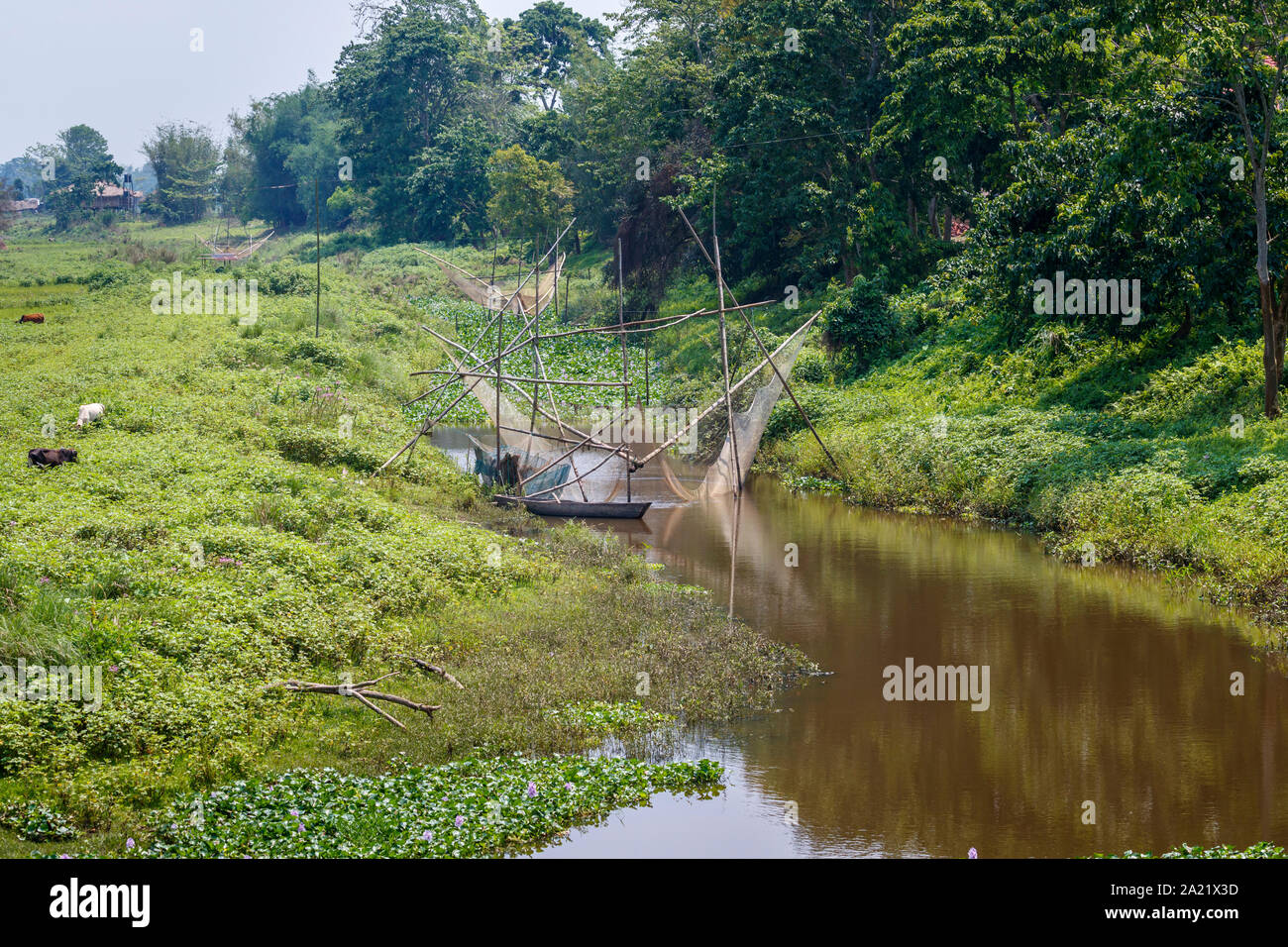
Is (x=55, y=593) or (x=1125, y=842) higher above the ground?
(x=55, y=593)

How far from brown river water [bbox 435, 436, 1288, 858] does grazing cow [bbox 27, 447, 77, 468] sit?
7.41m

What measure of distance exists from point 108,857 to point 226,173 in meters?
81.5

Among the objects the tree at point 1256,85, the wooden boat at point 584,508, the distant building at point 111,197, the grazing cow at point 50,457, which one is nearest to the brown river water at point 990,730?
the wooden boat at point 584,508

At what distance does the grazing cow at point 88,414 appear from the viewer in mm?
15781

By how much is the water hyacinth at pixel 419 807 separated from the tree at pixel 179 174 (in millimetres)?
75574

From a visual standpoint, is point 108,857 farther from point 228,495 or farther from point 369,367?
point 369,367

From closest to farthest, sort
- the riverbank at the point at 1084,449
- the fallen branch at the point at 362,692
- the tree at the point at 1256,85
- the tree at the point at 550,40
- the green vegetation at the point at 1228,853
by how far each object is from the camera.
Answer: the green vegetation at the point at 1228,853, the fallen branch at the point at 362,692, the riverbank at the point at 1084,449, the tree at the point at 1256,85, the tree at the point at 550,40

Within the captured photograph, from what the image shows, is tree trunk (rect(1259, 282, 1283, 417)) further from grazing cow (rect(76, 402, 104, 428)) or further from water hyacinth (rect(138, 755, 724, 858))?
→ grazing cow (rect(76, 402, 104, 428))

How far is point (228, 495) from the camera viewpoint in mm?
12578

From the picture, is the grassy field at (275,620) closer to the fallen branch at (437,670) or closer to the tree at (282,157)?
the fallen branch at (437,670)

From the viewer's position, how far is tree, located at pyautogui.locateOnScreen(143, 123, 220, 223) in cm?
7506

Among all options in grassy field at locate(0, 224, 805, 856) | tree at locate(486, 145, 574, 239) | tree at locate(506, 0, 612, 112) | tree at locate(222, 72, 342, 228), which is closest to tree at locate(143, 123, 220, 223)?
tree at locate(222, 72, 342, 228)
